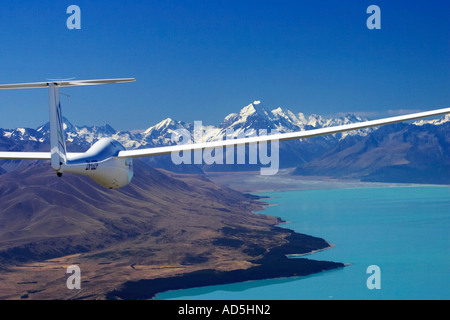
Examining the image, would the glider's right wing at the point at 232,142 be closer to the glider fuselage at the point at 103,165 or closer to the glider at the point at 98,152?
the glider at the point at 98,152

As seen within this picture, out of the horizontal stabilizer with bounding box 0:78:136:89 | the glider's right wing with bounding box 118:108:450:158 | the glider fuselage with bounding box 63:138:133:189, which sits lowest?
the glider fuselage with bounding box 63:138:133:189

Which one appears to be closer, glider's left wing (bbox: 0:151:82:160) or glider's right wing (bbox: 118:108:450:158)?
glider's right wing (bbox: 118:108:450:158)

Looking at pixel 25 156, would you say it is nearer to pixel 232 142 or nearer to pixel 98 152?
pixel 98 152

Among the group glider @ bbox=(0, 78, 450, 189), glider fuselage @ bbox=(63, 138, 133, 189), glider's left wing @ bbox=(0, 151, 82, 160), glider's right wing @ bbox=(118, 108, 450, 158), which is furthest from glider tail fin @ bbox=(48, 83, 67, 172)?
glider's right wing @ bbox=(118, 108, 450, 158)

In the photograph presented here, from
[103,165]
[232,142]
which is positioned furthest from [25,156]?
[232,142]

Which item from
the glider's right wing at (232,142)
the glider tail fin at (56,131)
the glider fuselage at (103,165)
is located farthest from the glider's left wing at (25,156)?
the glider's right wing at (232,142)

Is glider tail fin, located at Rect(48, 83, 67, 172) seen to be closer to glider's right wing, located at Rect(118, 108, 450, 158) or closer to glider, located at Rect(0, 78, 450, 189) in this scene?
glider, located at Rect(0, 78, 450, 189)
